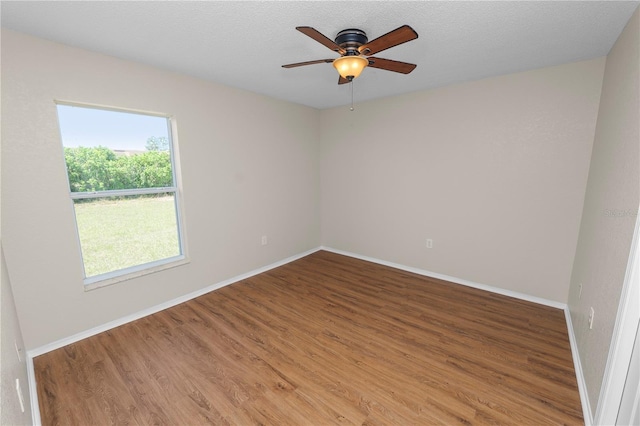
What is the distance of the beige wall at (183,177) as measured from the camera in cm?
201

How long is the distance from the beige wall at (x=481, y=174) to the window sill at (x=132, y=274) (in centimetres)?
268

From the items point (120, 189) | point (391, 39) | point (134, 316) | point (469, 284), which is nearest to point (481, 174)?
point (469, 284)

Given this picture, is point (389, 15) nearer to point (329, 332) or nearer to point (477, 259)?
point (329, 332)

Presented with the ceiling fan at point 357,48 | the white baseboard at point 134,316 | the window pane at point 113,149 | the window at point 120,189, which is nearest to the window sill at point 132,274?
the window at point 120,189

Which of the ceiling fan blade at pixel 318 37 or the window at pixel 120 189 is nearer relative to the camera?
the ceiling fan blade at pixel 318 37

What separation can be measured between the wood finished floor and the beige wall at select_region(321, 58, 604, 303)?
53 centimetres

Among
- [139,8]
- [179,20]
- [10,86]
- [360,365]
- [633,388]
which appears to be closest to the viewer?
[633,388]

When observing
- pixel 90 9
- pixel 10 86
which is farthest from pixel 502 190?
pixel 10 86

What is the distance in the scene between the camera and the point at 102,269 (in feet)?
8.41

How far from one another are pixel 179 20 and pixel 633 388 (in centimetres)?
328

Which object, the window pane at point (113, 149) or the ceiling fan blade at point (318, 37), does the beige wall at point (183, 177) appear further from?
the ceiling fan blade at point (318, 37)

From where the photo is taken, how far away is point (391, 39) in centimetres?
156

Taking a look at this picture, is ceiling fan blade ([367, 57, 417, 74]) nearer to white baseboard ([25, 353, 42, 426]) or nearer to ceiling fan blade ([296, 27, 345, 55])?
ceiling fan blade ([296, 27, 345, 55])

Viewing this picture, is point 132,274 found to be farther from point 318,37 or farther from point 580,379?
point 580,379
